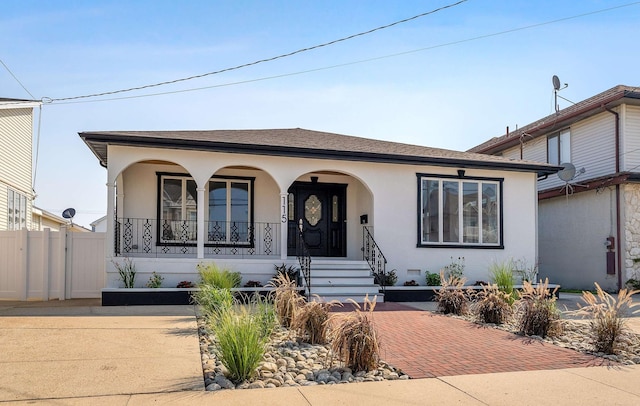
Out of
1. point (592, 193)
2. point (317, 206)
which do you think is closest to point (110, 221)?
point (317, 206)

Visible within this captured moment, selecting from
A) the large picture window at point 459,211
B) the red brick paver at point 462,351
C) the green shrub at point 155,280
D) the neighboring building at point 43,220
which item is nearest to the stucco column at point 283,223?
the green shrub at point 155,280

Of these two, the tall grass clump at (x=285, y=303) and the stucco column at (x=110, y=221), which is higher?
the stucco column at (x=110, y=221)

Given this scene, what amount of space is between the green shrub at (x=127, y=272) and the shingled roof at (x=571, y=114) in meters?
14.2

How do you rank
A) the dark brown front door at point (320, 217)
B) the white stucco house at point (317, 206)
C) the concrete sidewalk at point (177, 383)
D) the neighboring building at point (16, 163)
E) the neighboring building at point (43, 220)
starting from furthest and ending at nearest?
the neighboring building at point (43, 220) < the neighboring building at point (16, 163) < the dark brown front door at point (320, 217) < the white stucco house at point (317, 206) < the concrete sidewalk at point (177, 383)

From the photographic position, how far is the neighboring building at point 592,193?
51.3 ft

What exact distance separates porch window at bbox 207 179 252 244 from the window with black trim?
38.0ft

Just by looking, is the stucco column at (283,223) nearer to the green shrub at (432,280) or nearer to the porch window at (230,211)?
the porch window at (230,211)

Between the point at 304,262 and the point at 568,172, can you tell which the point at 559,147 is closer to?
the point at 568,172

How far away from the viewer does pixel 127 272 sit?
36.7 feet

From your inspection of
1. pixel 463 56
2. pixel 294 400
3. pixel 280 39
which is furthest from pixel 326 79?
pixel 294 400

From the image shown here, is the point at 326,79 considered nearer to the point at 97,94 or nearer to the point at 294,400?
the point at 97,94

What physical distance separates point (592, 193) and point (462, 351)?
40.8ft

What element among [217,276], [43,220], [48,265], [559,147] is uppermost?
[559,147]

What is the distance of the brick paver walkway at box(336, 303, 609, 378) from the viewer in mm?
5949
